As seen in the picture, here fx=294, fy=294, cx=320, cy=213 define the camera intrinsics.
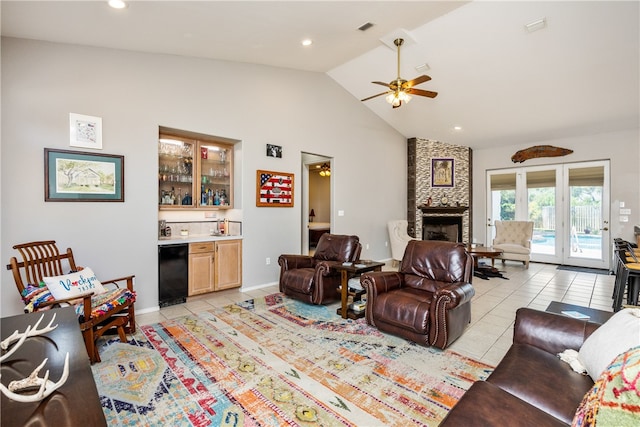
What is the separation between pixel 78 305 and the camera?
100 inches

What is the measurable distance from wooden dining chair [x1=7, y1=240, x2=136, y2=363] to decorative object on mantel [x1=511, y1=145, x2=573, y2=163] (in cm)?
857

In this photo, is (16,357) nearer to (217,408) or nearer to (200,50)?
(217,408)

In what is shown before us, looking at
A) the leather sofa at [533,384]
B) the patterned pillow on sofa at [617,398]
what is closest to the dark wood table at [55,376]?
the leather sofa at [533,384]

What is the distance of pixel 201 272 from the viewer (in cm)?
422

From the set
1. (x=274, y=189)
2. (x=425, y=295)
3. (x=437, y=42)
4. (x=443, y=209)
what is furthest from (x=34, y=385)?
(x=443, y=209)

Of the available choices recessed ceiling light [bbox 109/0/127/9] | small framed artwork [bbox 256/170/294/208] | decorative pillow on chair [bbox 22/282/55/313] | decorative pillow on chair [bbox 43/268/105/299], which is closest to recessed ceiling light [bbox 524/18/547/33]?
small framed artwork [bbox 256/170/294/208]

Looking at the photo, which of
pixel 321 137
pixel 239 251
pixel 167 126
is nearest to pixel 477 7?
pixel 321 137

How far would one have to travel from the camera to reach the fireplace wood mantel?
7695 mm

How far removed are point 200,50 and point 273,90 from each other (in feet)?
4.44

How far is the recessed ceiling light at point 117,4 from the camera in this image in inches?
103

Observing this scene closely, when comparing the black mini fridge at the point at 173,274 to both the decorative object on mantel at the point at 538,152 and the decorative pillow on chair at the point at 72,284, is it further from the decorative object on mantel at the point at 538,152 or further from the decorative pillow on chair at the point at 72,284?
the decorative object on mantel at the point at 538,152

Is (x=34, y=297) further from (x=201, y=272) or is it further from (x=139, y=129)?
(x=139, y=129)

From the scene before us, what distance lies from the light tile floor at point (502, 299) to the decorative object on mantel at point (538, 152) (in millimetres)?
2727

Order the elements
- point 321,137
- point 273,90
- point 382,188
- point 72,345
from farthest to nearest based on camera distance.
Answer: point 382,188, point 321,137, point 273,90, point 72,345
